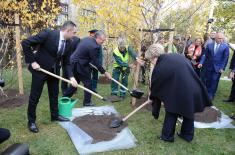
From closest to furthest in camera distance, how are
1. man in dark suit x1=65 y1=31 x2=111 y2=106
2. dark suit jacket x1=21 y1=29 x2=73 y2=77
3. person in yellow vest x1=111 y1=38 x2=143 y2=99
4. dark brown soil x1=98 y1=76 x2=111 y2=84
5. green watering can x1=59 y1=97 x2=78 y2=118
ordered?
dark suit jacket x1=21 y1=29 x2=73 y2=77 → green watering can x1=59 y1=97 x2=78 y2=118 → man in dark suit x1=65 y1=31 x2=111 y2=106 → person in yellow vest x1=111 y1=38 x2=143 y2=99 → dark brown soil x1=98 y1=76 x2=111 y2=84

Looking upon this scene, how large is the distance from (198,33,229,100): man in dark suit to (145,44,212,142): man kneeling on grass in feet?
8.61

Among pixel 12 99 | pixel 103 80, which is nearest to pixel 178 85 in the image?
pixel 12 99

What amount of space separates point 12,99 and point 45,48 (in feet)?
7.82

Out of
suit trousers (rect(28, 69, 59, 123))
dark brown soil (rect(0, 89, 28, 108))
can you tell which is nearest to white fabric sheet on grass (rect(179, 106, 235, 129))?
suit trousers (rect(28, 69, 59, 123))

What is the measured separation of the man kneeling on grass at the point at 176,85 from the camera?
3871 millimetres

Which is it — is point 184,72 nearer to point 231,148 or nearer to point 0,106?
point 231,148

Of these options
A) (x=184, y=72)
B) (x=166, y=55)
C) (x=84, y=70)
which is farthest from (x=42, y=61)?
(x=184, y=72)

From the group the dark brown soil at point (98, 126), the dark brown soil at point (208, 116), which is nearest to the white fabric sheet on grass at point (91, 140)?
the dark brown soil at point (98, 126)

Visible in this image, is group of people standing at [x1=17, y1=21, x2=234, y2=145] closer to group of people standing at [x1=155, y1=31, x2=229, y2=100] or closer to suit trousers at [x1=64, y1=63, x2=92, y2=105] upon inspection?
suit trousers at [x1=64, y1=63, x2=92, y2=105]

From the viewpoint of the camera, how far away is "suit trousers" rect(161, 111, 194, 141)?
4.18 meters

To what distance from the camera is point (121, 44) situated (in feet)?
20.3

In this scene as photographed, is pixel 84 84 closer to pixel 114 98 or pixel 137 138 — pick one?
pixel 114 98

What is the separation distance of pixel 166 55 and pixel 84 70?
232 cm

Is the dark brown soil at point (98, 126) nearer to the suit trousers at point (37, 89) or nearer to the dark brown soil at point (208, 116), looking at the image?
the suit trousers at point (37, 89)
